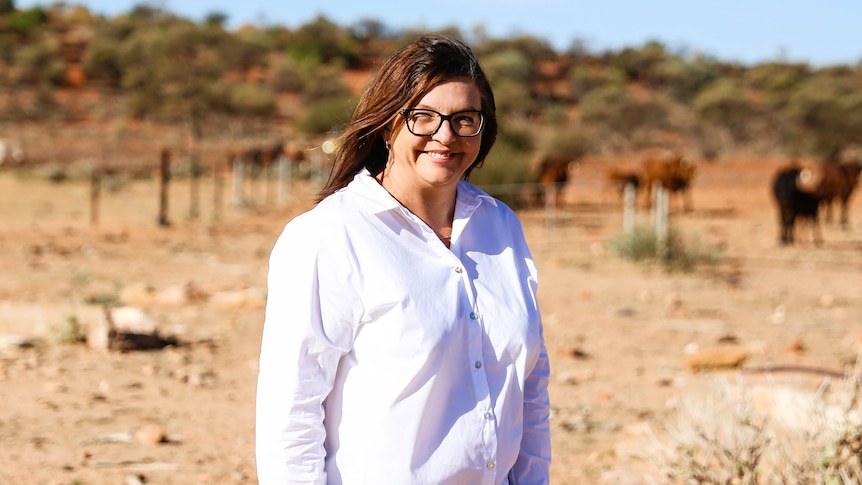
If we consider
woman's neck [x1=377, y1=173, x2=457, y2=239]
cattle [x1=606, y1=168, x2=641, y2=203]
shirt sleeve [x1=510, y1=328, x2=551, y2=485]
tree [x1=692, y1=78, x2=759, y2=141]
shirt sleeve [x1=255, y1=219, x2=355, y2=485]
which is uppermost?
tree [x1=692, y1=78, x2=759, y2=141]

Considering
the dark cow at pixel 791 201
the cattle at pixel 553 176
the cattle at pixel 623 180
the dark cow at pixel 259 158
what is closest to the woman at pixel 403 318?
the dark cow at pixel 791 201

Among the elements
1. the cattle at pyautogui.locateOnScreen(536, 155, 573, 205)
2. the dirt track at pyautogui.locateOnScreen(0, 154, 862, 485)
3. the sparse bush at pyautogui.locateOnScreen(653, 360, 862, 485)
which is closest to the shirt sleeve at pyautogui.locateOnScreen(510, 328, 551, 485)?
the sparse bush at pyautogui.locateOnScreen(653, 360, 862, 485)

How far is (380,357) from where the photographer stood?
214 centimetres

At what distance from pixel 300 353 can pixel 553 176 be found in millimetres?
21346

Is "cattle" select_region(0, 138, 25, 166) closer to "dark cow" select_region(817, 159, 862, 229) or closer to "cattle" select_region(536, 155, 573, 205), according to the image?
"cattle" select_region(536, 155, 573, 205)

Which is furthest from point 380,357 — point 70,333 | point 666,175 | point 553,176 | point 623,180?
point 623,180

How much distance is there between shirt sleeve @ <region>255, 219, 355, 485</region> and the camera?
82.0 inches

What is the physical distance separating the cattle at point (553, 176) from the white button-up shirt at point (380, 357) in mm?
19492

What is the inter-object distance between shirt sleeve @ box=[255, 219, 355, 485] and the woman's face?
31 cm

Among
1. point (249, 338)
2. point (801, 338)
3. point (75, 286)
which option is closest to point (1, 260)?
point (75, 286)

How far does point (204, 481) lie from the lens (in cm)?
495

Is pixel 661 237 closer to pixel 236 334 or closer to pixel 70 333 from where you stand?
pixel 236 334

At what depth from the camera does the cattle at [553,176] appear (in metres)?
22.7

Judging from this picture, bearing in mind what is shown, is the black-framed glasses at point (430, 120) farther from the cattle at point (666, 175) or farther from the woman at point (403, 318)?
the cattle at point (666, 175)
